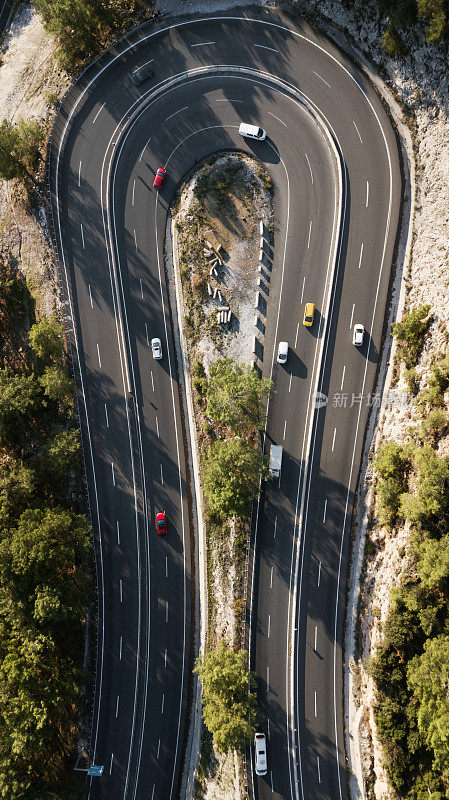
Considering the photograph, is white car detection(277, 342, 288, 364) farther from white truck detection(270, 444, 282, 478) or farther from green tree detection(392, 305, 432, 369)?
green tree detection(392, 305, 432, 369)

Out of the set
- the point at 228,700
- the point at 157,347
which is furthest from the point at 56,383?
the point at 228,700

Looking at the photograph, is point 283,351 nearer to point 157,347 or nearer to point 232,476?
point 157,347

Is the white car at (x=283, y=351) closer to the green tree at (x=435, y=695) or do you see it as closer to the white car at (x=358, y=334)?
the white car at (x=358, y=334)

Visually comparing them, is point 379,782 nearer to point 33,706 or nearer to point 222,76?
point 33,706

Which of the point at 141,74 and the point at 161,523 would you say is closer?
the point at 161,523

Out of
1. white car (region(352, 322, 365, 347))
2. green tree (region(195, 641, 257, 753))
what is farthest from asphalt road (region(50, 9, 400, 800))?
green tree (region(195, 641, 257, 753))

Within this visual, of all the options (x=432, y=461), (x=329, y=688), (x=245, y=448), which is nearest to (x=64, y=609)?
(x=245, y=448)
